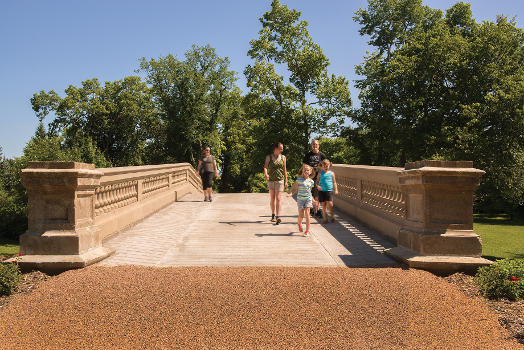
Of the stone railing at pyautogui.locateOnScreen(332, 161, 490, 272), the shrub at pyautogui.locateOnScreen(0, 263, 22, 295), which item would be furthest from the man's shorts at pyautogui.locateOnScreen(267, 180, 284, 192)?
the shrub at pyautogui.locateOnScreen(0, 263, 22, 295)

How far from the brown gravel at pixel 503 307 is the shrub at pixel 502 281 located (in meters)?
0.08

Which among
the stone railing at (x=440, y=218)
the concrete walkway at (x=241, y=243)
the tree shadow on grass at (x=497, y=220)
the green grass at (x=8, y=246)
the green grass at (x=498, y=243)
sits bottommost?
the green grass at (x=8, y=246)

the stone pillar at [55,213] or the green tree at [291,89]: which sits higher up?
the green tree at [291,89]

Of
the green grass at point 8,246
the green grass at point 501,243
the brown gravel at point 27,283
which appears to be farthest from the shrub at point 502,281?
the green grass at point 8,246

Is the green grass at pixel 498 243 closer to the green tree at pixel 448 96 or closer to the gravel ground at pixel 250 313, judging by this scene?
the green tree at pixel 448 96

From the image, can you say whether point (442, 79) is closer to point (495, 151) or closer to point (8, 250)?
point (495, 151)

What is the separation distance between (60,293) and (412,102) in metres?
28.0

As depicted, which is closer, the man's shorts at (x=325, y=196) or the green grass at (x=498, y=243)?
the man's shorts at (x=325, y=196)

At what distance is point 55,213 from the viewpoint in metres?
6.35

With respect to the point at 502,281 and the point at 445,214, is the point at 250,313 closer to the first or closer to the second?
the point at 502,281

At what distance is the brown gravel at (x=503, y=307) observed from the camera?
14.9 ft

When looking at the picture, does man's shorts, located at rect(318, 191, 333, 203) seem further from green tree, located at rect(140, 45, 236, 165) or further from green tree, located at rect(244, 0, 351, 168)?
green tree, located at rect(140, 45, 236, 165)

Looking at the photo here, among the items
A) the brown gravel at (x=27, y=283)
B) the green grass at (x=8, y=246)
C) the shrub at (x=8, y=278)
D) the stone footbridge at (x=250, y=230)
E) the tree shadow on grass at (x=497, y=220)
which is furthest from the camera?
the tree shadow on grass at (x=497, y=220)

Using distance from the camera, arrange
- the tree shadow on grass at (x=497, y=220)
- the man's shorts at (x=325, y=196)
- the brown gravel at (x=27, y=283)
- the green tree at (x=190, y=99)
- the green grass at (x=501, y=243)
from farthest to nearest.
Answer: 1. the green tree at (x=190, y=99)
2. the tree shadow on grass at (x=497, y=220)
3. the green grass at (x=501, y=243)
4. the man's shorts at (x=325, y=196)
5. the brown gravel at (x=27, y=283)
